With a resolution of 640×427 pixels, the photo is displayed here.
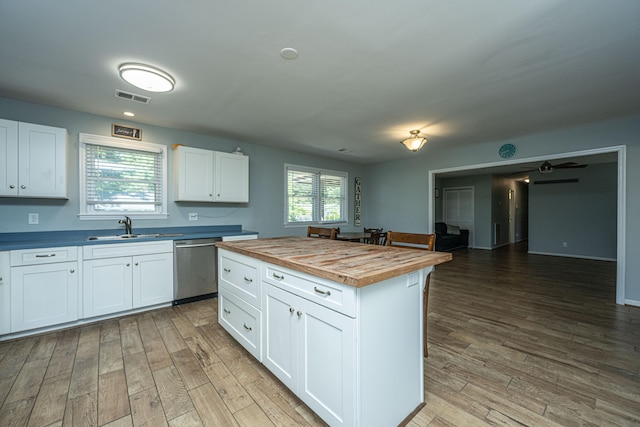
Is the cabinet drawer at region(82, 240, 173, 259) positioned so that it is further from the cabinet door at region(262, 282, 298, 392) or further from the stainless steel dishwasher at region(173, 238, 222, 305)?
the cabinet door at region(262, 282, 298, 392)

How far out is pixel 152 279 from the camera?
3176 mm

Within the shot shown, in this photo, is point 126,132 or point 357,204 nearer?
point 126,132

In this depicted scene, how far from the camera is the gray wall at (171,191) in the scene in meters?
2.87

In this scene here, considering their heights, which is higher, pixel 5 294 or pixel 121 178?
pixel 121 178

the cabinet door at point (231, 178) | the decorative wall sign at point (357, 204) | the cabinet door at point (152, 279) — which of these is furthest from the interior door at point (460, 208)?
the cabinet door at point (152, 279)

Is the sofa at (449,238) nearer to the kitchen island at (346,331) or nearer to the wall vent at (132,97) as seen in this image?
the kitchen island at (346,331)

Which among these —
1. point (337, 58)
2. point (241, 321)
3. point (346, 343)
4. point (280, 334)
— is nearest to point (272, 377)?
point (280, 334)

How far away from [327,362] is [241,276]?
111cm

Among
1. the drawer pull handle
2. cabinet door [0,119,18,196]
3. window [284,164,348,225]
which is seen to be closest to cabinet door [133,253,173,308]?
cabinet door [0,119,18,196]

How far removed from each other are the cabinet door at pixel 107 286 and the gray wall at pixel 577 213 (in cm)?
938

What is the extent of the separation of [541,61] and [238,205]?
4.15 meters

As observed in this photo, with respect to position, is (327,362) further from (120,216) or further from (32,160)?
(32,160)

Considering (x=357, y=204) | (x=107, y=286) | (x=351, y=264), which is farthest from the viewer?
(x=357, y=204)

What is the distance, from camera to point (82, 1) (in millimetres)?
1526
